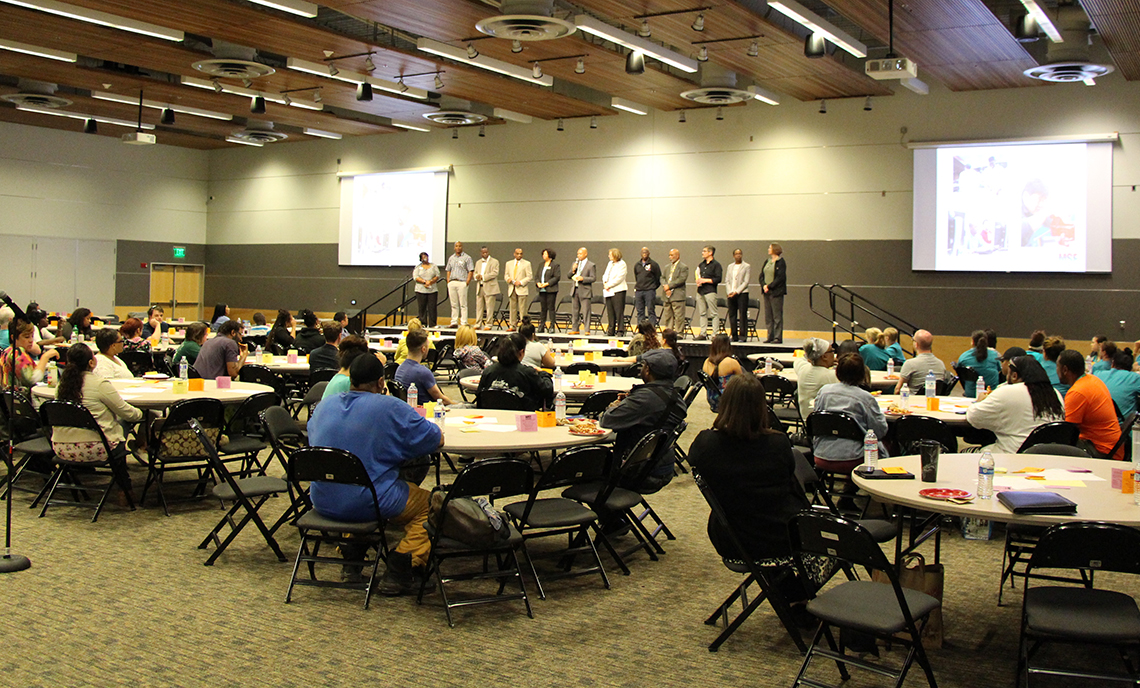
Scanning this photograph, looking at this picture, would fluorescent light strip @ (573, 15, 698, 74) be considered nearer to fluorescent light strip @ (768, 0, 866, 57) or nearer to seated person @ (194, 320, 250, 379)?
fluorescent light strip @ (768, 0, 866, 57)

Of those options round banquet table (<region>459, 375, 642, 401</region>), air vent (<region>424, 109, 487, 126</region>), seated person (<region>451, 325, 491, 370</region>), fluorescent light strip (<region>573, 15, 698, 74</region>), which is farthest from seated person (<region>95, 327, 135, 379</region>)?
air vent (<region>424, 109, 487, 126</region>)

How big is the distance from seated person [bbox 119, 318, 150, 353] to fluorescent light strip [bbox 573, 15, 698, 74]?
6115mm

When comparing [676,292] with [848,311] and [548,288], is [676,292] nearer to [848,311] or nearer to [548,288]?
[548,288]

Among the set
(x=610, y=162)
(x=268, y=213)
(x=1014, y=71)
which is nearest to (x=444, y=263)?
(x=610, y=162)

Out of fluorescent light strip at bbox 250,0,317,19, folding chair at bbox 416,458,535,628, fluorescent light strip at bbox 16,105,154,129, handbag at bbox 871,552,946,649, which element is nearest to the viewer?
handbag at bbox 871,552,946,649

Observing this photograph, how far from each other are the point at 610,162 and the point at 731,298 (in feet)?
18.0

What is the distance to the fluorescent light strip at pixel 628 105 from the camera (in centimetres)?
1719

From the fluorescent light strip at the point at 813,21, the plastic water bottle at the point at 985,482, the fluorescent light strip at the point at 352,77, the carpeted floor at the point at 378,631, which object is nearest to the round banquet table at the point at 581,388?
the carpeted floor at the point at 378,631

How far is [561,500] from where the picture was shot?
16.3 feet

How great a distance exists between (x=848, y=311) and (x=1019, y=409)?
39.7ft

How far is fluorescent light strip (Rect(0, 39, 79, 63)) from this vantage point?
1381cm

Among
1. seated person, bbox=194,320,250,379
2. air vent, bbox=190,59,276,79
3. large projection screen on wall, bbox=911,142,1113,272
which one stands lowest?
seated person, bbox=194,320,250,379

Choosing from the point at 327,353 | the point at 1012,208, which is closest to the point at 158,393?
the point at 327,353

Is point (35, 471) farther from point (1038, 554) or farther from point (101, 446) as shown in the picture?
point (1038, 554)
